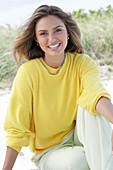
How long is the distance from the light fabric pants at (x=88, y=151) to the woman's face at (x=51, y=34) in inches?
16.7

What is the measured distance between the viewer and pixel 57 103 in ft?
5.65

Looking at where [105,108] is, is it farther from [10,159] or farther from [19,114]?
[10,159]

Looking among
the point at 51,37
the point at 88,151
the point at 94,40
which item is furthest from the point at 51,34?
the point at 94,40

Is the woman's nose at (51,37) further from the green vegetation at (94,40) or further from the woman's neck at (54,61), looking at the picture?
the green vegetation at (94,40)

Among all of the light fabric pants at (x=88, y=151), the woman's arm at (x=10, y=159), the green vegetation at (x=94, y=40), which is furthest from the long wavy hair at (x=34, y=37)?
the green vegetation at (x=94, y=40)

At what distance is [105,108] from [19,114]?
514 mm

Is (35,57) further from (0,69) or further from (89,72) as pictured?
(0,69)

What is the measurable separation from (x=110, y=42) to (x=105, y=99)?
387 centimetres

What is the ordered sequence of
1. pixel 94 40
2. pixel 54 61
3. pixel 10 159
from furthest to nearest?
pixel 94 40, pixel 54 61, pixel 10 159

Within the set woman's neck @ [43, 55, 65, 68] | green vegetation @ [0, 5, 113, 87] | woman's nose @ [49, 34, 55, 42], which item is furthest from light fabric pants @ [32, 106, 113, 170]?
green vegetation @ [0, 5, 113, 87]

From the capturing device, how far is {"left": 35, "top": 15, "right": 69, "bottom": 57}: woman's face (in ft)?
5.39

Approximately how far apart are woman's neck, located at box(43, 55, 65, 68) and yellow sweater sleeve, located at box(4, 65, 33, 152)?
20 centimetres

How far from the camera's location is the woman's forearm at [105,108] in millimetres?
1481

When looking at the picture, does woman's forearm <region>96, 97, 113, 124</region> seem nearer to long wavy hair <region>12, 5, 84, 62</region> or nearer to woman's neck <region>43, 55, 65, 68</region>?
woman's neck <region>43, 55, 65, 68</region>
